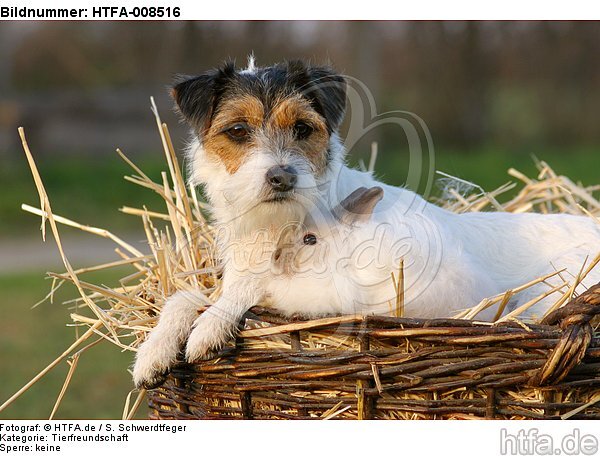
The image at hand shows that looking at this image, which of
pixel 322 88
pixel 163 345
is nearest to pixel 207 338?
pixel 163 345

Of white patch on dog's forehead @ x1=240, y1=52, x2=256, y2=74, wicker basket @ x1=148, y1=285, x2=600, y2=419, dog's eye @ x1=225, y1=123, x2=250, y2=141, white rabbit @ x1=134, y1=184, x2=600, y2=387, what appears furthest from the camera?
white patch on dog's forehead @ x1=240, y1=52, x2=256, y2=74

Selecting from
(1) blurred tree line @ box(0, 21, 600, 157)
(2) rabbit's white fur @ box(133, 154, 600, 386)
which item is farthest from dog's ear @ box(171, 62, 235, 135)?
(1) blurred tree line @ box(0, 21, 600, 157)

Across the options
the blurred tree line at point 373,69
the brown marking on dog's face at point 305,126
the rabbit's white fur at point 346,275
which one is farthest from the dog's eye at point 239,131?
the blurred tree line at point 373,69

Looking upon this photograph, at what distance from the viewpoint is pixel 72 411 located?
629cm

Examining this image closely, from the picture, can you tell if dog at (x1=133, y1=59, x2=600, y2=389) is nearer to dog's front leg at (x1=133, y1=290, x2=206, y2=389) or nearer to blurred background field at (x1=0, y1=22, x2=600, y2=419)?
dog's front leg at (x1=133, y1=290, x2=206, y2=389)

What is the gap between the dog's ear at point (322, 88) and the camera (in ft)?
11.6

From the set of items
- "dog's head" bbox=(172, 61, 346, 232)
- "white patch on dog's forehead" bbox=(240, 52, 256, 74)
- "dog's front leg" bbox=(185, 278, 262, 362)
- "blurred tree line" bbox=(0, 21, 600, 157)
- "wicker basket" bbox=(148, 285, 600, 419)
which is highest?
"blurred tree line" bbox=(0, 21, 600, 157)

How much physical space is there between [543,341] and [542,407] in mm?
241

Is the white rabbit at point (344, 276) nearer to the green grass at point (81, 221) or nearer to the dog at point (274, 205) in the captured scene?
the dog at point (274, 205)

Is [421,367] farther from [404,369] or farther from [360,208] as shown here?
[360,208]

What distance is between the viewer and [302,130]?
3502mm

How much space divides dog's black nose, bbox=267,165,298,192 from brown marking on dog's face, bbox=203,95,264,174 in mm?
227

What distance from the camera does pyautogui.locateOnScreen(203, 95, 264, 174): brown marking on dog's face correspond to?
11.2 feet

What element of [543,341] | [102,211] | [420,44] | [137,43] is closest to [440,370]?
[543,341]
